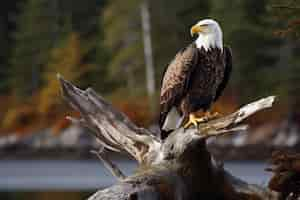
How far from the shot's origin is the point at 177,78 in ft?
30.7

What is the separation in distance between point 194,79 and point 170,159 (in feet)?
4.07

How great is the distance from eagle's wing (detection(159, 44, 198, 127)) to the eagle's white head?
14cm

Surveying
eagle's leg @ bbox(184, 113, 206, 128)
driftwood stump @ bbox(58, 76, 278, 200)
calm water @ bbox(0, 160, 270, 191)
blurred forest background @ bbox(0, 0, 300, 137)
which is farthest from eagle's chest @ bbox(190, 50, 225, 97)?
blurred forest background @ bbox(0, 0, 300, 137)

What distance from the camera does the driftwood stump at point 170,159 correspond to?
26.2ft

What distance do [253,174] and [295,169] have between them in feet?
59.8

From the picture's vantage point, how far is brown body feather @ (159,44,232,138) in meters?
9.20

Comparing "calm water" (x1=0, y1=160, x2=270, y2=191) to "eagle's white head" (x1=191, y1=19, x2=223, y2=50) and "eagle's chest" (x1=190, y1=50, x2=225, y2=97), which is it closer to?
"eagle's chest" (x1=190, y1=50, x2=225, y2=97)

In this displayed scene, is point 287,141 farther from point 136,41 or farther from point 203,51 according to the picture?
point 203,51

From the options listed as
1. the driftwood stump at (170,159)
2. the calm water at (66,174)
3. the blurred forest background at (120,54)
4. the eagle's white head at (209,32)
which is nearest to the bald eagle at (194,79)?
the eagle's white head at (209,32)


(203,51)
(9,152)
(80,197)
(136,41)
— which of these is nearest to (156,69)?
(136,41)

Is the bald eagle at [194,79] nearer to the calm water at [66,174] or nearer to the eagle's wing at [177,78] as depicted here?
the eagle's wing at [177,78]

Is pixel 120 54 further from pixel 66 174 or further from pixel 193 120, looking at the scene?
pixel 193 120

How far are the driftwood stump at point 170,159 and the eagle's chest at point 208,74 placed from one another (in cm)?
78

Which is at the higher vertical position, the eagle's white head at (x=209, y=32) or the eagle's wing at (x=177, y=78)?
the eagle's white head at (x=209, y=32)
